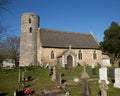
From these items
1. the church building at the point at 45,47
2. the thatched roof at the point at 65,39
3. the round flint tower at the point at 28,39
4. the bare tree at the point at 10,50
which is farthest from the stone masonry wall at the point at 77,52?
the bare tree at the point at 10,50

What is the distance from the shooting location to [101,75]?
58.3ft

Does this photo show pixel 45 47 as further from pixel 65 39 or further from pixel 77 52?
pixel 77 52

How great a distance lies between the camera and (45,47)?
1427 inches

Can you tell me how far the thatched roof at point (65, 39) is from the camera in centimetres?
3769

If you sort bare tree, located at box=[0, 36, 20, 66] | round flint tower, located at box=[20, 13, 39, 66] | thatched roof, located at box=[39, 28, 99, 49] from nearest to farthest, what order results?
round flint tower, located at box=[20, 13, 39, 66]
thatched roof, located at box=[39, 28, 99, 49]
bare tree, located at box=[0, 36, 20, 66]

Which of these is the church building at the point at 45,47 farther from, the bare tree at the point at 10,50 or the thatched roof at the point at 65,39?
the bare tree at the point at 10,50

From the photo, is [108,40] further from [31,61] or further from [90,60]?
[31,61]

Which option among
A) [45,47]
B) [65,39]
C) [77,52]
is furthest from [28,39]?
[77,52]

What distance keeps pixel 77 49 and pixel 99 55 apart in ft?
20.9

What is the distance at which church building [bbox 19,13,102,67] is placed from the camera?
36.6 meters

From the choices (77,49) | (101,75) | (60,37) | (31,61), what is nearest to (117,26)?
(77,49)

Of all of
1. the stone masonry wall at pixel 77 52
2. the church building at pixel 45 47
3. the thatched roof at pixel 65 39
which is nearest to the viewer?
the stone masonry wall at pixel 77 52

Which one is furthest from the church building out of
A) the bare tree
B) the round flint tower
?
the bare tree

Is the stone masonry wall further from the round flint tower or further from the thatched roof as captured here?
the round flint tower
